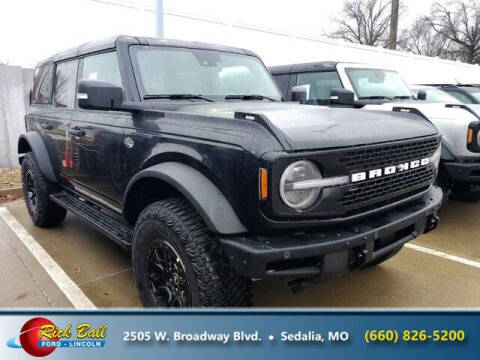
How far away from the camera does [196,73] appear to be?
3.17 metres

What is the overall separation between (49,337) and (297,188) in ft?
4.88

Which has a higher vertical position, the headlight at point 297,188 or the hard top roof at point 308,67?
the hard top roof at point 308,67

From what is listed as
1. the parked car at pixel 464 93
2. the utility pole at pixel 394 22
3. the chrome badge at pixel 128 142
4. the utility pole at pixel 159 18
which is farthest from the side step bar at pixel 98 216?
the utility pole at pixel 394 22

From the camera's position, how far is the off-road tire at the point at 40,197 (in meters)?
4.25

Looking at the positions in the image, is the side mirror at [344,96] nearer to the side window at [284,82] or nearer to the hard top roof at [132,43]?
the hard top roof at [132,43]

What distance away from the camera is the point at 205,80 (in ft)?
10.4

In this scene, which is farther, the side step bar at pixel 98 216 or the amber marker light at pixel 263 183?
the side step bar at pixel 98 216

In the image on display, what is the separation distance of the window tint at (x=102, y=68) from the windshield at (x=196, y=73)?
0.70ft

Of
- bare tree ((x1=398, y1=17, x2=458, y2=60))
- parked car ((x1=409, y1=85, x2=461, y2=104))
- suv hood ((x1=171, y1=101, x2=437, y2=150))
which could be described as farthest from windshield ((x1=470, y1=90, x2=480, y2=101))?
bare tree ((x1=398, y1=17, x2=458, y2=60))

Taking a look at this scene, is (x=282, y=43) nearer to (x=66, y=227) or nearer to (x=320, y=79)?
(x=320, y=79)

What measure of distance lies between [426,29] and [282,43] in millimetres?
37496

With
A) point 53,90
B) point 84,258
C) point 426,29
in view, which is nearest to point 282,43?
point 53,90

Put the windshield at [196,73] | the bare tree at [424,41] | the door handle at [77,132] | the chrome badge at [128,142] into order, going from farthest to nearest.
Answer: the bare tree at [424,41] < the door handle at [77,132] < the windshield at [196,73] < the chrome badge at [128,142]

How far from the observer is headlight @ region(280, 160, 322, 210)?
1912mm
